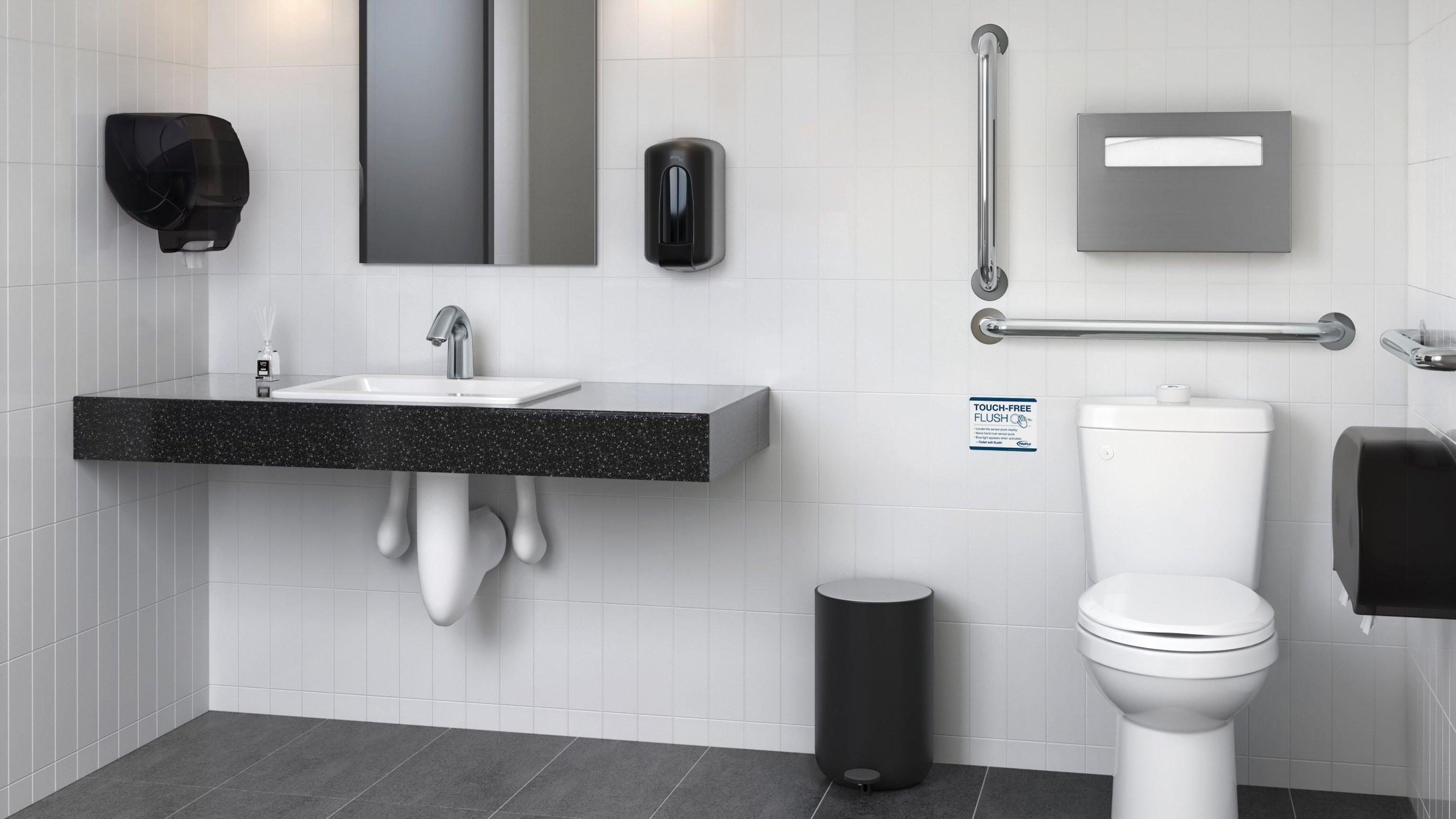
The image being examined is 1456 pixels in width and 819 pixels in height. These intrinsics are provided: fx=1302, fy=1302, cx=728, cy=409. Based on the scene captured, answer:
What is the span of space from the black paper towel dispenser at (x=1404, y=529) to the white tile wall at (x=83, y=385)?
2.56 meters

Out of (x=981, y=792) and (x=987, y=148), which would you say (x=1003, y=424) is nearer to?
(x=987, y=148)

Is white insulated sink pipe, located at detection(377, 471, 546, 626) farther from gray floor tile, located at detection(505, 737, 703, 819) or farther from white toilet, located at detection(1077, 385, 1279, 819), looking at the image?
white toilet, located at detection(1077, 385, 1279, 819)

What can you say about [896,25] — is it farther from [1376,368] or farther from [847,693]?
[847,693]

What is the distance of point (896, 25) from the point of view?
289 centimetres

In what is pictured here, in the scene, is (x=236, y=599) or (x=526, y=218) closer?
(x=526, y=218)

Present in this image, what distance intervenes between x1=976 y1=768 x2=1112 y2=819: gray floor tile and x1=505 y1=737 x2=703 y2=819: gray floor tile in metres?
0.68

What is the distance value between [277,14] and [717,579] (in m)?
1.75

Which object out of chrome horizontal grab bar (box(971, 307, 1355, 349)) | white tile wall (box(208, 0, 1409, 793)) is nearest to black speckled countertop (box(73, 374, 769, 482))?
white tile wall (box(208, 0, 1409, 793))

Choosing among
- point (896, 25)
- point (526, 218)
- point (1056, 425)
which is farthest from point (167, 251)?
point (1056, 425)

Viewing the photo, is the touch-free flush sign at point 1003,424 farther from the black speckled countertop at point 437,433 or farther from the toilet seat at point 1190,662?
the toilet seat at point 1190,662

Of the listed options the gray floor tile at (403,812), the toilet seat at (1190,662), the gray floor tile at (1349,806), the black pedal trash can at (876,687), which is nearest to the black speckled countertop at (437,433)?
the black pedal trash can at (876,687)

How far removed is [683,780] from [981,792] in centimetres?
65

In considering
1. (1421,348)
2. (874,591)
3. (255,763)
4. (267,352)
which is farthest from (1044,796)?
(267,352)

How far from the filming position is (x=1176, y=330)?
2777mm
